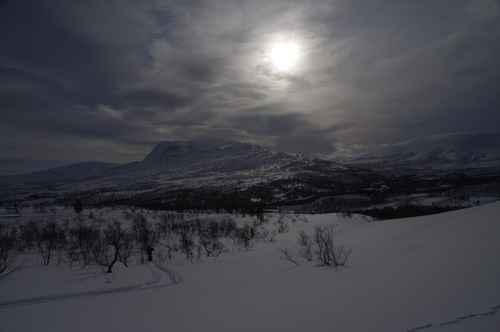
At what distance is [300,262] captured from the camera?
10094 mm

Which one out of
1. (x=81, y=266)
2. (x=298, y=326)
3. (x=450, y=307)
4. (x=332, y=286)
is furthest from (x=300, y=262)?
(x=81, y=266)

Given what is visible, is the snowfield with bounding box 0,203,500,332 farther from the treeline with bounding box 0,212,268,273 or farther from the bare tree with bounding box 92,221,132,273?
the treeline with bounding box 0,212,268,273

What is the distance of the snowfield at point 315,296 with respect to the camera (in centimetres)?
415

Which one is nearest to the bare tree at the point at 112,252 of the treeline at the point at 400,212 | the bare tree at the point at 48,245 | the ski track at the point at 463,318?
the bare tree at the point at 48,245

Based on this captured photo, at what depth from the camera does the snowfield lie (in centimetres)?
415

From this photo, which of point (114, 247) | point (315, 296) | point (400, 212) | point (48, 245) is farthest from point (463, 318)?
point (400, 212)

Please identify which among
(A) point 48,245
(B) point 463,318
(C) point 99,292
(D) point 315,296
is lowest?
(C) point 99,292

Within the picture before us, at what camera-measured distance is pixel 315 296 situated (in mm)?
5918

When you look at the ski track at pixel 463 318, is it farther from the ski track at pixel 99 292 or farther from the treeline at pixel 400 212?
the treeline at pixel 400 212

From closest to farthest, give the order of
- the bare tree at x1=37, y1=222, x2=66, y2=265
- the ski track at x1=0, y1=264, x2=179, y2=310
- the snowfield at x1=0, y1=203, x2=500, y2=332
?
1. the snowfield at x1=0, y1=203, x2=500, y2=332
2. the ski track at x1=0, y1=264, x2=179, y2=310
3. the bare tree at x1=37, y1=222, x2=66, y2=265

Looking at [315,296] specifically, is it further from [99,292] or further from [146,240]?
[146,240]

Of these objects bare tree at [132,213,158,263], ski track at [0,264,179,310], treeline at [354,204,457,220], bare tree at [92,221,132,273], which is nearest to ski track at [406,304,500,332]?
ski track at [0,264,179,310]

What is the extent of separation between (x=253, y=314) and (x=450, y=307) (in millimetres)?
3835

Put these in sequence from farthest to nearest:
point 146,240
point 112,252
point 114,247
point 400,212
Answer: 1. point 400,212
2. point 114,247
3. point 112,252
4. point 146,240
